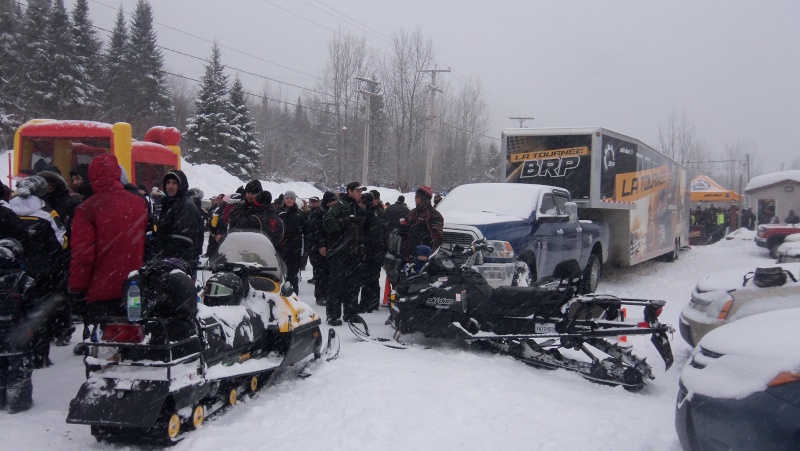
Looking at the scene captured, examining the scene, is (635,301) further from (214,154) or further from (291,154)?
(291,154)

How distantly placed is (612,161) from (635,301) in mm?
7734

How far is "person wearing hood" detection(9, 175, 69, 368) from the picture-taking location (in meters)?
5.39

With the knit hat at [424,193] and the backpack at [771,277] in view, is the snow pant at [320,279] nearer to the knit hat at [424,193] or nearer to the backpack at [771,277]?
the knit hat at [424,193]

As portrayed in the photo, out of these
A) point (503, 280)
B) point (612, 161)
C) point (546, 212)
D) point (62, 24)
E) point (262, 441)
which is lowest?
point (262, 441)

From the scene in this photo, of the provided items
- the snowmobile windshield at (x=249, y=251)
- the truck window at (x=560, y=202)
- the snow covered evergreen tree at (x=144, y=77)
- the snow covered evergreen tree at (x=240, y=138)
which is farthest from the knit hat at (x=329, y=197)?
the snow covered evergreen tree at (x=144, y=77)

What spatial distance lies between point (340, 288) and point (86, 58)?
4182cm

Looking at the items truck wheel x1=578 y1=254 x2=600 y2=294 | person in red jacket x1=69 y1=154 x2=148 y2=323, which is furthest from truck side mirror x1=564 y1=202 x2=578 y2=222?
person in red jacket x1=69 y1=154 x2=148 y2=323

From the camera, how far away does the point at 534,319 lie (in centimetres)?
608

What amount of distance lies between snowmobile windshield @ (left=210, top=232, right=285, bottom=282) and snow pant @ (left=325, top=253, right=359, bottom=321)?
7.55 feet

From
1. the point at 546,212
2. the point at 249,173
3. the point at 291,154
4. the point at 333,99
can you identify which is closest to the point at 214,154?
the point at 249,173

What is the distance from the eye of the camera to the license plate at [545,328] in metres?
5.95

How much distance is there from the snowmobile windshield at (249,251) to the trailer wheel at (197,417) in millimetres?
1353

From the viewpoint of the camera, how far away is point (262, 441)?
4039 millimetres

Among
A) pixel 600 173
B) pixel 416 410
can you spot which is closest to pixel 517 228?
pixel 600 173
